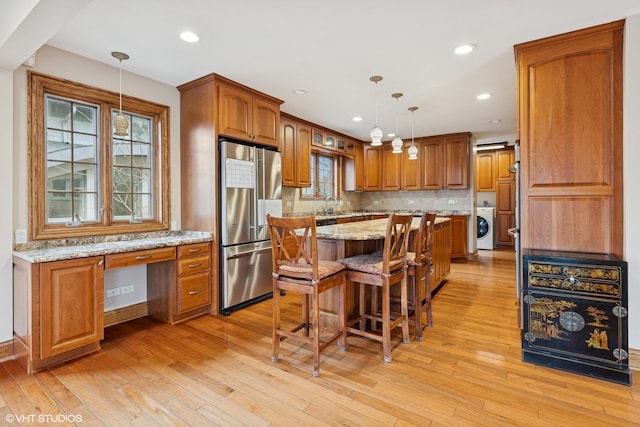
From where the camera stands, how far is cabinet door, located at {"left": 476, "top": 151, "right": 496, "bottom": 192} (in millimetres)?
7642

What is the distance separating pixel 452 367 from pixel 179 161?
3215 millimetres

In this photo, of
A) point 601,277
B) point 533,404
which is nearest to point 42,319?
point 533,404

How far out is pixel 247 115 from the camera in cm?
364

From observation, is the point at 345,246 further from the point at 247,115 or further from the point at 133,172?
the point at 133,172

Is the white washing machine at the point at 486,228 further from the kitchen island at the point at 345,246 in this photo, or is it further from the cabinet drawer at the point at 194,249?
the cabinet drawer at the point at 194,249

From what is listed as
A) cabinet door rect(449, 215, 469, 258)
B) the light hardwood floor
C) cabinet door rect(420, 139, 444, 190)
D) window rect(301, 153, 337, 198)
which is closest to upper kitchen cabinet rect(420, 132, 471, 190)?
cabinet door rect(420, 139, 444, 190)

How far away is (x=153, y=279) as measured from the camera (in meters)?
3.27

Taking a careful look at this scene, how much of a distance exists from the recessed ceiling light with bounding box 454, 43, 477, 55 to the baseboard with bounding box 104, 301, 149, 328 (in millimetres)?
3759

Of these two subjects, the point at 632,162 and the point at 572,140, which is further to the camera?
the point at 572,140

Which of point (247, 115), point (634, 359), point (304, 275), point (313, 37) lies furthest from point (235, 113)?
point (634, 359)


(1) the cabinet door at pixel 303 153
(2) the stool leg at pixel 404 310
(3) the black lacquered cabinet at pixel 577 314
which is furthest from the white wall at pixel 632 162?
(1) the cabinet door at pixel 303 153

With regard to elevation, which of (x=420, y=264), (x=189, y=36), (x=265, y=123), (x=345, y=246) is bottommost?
(x=420, y=264)

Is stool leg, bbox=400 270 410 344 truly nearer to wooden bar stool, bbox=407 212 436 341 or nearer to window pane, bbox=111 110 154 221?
wooden bar stool, bbox=407 212 436 341

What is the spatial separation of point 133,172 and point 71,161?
20.8 inches
